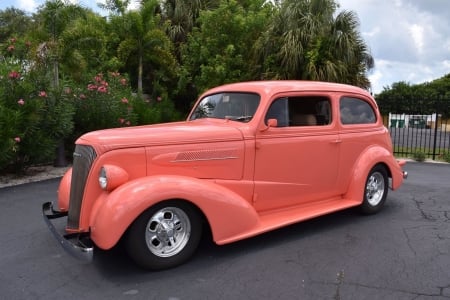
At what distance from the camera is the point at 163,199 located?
11.5 ft

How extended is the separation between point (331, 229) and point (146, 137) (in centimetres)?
250

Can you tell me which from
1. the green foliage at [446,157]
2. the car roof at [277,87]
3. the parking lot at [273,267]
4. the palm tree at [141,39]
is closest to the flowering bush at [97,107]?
the palm tree at [141,39]

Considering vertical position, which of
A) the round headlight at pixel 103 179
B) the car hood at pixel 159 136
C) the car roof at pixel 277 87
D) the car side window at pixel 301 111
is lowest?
the round headlight at pixel 103 179

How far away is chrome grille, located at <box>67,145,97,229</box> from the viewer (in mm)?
3715

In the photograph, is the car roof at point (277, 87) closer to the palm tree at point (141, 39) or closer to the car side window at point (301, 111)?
the car side window at point (301, 111)

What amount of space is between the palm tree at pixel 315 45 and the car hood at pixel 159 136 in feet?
28.4

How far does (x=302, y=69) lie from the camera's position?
1280 cm

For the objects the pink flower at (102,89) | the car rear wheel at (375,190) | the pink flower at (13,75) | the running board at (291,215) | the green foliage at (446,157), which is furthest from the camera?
the green foliage at (446,157)

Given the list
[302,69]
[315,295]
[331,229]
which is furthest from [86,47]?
[315,295]

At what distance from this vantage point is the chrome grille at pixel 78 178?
371 cm

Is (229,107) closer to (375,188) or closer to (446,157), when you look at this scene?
(375,188)

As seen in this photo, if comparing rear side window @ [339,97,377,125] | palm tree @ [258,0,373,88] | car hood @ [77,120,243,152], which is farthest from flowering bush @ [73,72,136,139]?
rear side window @ [339,97,377,125]

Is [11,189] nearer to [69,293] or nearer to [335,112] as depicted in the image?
[69,293]

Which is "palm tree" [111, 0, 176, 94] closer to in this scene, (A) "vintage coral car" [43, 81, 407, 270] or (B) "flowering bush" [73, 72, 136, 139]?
(B) "flowering bush" [73, 72, 136, 139]
